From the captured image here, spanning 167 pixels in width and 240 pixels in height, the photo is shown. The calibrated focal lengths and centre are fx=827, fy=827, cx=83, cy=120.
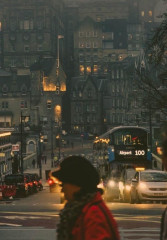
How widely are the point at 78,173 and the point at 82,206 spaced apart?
0.29 metres

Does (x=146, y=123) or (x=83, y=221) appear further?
(x=146, y=123)

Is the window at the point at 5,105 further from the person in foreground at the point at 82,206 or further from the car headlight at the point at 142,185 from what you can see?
the person in foreground at the point at 82,206

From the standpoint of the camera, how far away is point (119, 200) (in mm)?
38656

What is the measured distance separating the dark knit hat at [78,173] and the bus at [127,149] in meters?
39.0

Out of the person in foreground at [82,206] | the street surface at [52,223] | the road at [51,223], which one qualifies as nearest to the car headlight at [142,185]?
the street surface at [52,223]

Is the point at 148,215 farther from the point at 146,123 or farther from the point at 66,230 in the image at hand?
the point at 146,123

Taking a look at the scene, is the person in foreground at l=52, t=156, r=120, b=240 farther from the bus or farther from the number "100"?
the number "100"

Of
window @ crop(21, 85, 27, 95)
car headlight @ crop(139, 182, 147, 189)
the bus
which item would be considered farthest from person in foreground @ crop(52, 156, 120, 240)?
window @ crop(21, 85, 27, 95)

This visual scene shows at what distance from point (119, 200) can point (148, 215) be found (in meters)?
13.1

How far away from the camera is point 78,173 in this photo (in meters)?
7.16

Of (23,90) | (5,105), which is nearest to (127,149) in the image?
(5,105)

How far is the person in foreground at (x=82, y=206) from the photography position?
22.5 ft

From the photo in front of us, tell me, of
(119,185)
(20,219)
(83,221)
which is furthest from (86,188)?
(119,185)

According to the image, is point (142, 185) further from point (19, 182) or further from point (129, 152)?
point (19, 182)
